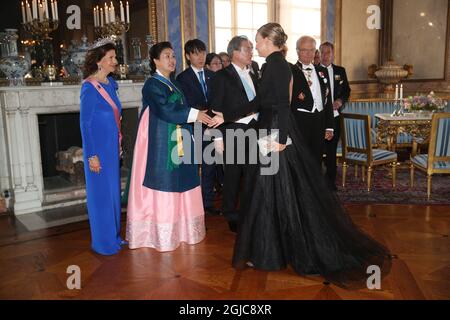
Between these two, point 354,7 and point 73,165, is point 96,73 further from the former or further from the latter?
point 354,7

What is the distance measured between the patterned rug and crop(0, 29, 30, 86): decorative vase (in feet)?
12.1

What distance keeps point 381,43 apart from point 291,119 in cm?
607

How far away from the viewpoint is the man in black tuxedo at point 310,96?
14.8 ft

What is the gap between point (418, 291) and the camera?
9.51 feet

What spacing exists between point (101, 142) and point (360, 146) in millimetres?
3069

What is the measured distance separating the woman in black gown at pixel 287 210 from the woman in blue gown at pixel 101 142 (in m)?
1.10

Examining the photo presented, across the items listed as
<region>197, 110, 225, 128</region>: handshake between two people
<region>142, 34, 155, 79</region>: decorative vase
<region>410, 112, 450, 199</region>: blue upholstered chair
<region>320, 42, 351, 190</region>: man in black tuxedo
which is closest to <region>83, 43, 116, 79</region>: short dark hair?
<region>197, 110, 225, 128</region>: handshake between two people

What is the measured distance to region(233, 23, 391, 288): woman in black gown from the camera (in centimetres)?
303

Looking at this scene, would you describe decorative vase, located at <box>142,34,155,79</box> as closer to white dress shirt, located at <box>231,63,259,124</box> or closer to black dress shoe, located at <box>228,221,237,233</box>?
white dress shirt, located at <box>231,63,259,124</box>

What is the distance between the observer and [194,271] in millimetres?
3293

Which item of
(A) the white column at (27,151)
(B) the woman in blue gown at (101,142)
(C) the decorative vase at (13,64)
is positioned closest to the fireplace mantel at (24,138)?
(A) the white column at (27,151)

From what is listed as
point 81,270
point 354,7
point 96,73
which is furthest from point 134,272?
point 354,7

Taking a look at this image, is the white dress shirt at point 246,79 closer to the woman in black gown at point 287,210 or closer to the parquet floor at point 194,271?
the woman in black gown at point 287,210

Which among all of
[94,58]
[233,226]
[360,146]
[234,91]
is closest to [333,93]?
[360,146]
